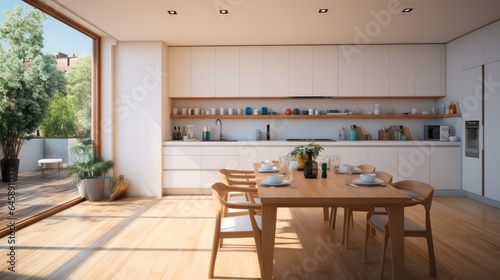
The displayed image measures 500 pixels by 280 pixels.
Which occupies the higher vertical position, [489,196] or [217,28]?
[217,28]

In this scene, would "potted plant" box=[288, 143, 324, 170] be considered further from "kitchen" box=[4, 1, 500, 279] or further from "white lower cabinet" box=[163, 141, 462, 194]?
"white lower cabinet" box=[163, 141, 462, 194]

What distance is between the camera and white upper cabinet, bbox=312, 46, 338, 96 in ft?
22.1

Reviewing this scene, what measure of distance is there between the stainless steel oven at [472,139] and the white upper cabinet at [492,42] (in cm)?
105

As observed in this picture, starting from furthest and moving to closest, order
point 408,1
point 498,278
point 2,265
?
point 408,1 → point 2,265 → point 498,278

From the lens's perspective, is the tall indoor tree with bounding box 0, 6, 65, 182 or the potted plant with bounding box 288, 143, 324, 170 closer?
the potted plant with bounding box 288, 143, 324, 170

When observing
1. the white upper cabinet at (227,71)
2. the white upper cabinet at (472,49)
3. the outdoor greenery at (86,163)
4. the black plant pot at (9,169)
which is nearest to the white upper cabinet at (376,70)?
the white upper cabinet at (472,49)

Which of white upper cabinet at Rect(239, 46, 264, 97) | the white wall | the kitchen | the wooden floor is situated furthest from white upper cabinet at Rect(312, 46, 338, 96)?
the white wall

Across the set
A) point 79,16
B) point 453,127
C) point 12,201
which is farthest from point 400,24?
point 12,201

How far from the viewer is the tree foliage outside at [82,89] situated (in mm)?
5398

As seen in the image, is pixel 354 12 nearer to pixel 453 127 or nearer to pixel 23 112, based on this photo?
pixel 453 127

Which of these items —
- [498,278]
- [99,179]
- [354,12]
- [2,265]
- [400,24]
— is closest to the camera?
[498,278]

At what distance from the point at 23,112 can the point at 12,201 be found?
1030 mm

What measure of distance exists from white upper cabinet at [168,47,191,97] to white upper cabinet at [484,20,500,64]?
502 centimetres

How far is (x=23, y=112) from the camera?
4.16m
